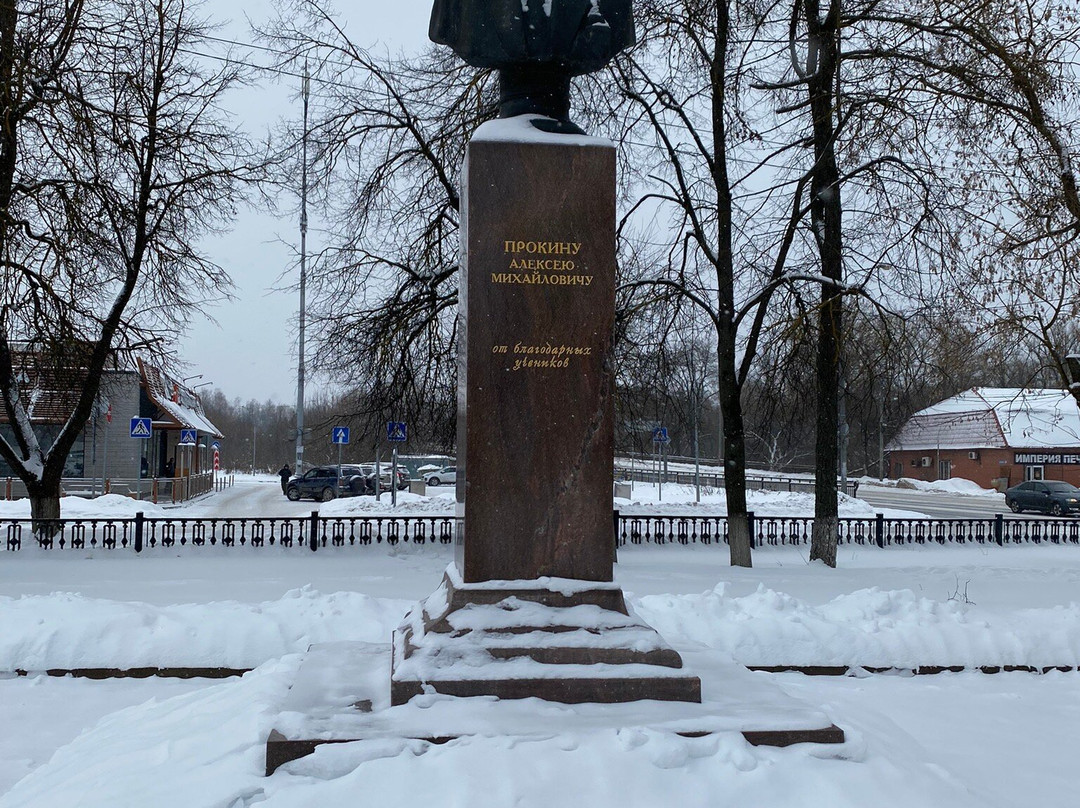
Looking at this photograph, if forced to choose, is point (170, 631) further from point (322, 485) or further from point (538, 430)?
point (322, 485)

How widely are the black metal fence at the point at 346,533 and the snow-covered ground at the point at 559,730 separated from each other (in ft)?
1.56

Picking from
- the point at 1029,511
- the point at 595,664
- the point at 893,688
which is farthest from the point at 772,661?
the point at 1029,511

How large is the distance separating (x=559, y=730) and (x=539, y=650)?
575mm

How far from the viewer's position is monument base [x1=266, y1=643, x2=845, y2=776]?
4.02 m

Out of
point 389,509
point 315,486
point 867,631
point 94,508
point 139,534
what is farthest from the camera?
point 315,486

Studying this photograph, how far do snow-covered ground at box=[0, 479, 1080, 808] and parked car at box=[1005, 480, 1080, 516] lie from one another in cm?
1703

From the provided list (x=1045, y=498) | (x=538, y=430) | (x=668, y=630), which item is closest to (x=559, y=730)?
(x=538, y=430)

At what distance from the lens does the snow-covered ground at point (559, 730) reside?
379cm

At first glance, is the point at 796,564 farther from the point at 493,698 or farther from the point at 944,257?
the point at 493,698

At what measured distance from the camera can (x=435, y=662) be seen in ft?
14.8

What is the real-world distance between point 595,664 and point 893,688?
406 centimetres

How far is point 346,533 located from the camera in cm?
2016

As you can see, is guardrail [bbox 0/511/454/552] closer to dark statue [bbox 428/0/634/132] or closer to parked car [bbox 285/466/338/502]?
dark statue [bbox 428/0/634/132]

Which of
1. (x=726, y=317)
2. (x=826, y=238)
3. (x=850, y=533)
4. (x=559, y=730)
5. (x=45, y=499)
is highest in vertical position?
(x=826, y=238)
